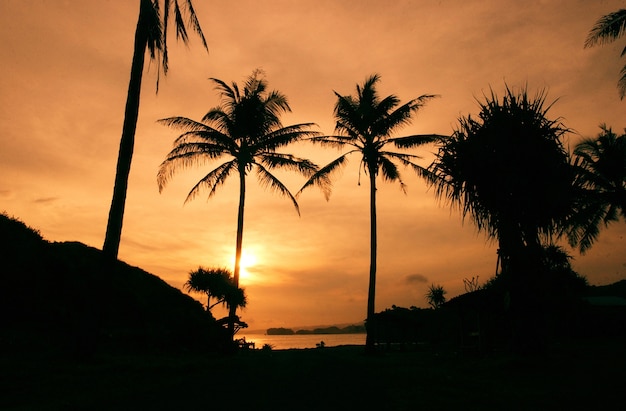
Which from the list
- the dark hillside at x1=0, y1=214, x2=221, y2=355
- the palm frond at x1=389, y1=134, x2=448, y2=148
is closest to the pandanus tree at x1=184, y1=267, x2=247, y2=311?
the dark hillside at x1=0, y1=214, x2=221, y2=355

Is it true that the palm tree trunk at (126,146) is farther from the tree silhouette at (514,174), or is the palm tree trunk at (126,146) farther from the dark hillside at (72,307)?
the tree silhouette at (514,174)

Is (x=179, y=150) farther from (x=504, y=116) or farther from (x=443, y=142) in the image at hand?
(x=504, y=116)

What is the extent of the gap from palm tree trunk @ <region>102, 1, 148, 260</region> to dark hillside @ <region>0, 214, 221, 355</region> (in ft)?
2.17

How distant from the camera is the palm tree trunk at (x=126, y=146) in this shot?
502 inches

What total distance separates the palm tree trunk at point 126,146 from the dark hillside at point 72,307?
A: 0.66 meters

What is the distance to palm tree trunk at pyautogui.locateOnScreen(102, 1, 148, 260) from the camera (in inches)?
502

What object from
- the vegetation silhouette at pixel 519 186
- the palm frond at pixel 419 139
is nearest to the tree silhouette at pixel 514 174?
the vegetation silhouette at pixel 519 186

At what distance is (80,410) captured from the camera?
652 centimetres

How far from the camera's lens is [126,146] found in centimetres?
1339

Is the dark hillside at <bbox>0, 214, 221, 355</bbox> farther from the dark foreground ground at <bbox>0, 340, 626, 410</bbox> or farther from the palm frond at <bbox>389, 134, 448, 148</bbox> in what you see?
the palm frond at <bbox>389, 134, 448, 148</bbox>

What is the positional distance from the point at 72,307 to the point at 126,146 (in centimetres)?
1073

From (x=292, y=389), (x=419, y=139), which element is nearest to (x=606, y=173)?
(x=419, y=139)

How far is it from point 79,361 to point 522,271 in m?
13.9

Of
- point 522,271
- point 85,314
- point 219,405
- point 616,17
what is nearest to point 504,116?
point 522,271
